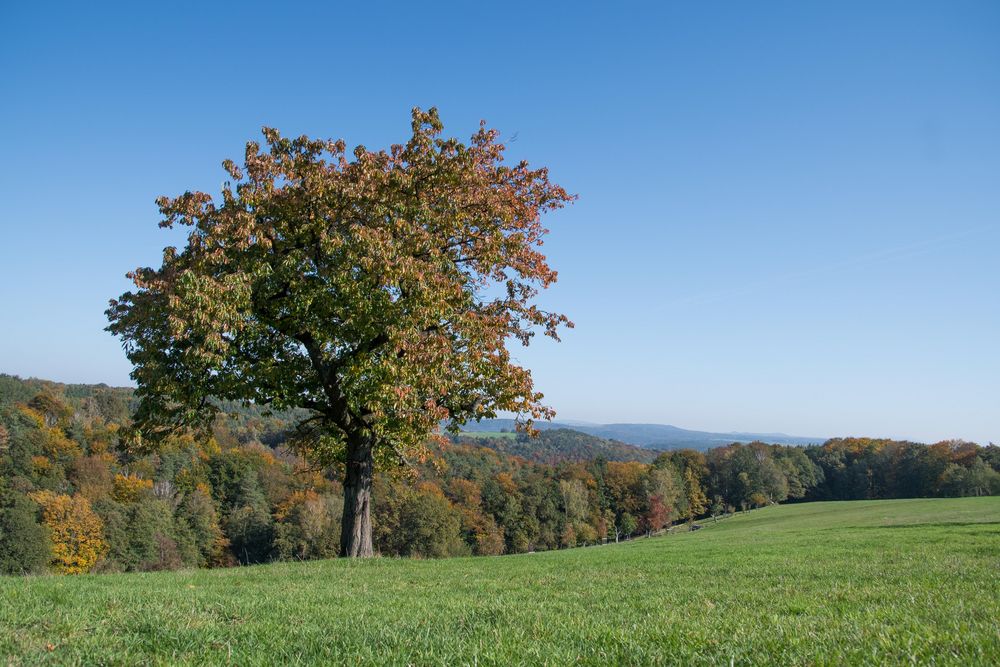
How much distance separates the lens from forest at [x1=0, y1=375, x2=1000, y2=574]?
71625mm

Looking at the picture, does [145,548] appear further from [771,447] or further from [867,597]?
[771,447]

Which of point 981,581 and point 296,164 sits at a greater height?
point 296,164

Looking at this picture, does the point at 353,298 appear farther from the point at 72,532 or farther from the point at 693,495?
the point at 693,495

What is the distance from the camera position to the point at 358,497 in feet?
65.8

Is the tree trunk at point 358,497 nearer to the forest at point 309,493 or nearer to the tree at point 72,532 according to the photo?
the forest at point 309,493

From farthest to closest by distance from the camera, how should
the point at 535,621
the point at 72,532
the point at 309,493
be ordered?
the point at 309,493, the point at 72,532, the point at 535,621

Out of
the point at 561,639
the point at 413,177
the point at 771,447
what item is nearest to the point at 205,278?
the point at 413,177

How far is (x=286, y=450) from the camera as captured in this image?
69.3ft

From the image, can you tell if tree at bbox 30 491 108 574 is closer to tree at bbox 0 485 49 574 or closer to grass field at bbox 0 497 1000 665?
tree at bbox 0 485 49 574

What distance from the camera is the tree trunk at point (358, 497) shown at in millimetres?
19781

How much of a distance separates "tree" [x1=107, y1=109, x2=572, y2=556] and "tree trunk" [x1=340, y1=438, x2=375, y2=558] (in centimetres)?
5

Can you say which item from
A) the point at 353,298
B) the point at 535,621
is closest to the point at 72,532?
the point at 353,298

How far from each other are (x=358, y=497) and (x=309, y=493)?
81807mm

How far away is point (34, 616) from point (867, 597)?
10.2 m
